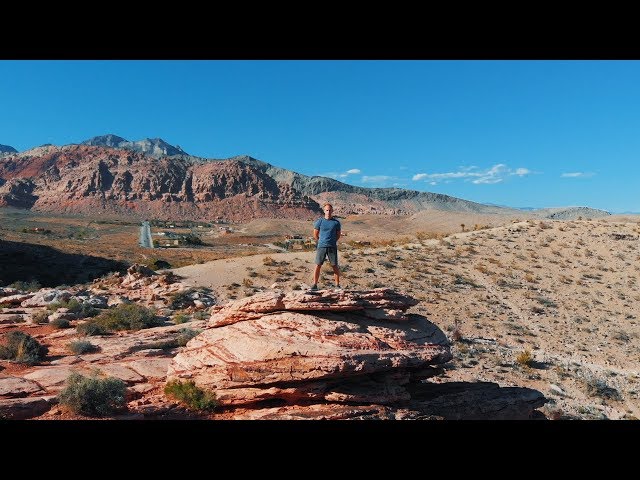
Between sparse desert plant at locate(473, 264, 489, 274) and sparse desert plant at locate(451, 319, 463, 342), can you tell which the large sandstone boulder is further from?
sparse desert plant at locate(473, 264, 489, 274)

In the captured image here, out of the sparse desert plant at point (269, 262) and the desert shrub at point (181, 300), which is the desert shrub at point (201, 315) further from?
the sparse desert plant at point (269, 262)

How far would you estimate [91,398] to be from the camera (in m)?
7.12

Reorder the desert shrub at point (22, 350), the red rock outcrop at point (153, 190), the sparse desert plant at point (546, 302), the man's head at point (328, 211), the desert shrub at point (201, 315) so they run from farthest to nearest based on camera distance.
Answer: the red rock outcrop at point (153, 190) < the sparse desert plant at point (546, 302) < the desert shrub at point (201, 315) < the desert shrub at point (22, 350) < the man's head at point (328, 211)

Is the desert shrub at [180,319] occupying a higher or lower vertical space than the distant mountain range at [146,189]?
lower

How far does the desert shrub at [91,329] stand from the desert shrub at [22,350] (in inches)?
96.5

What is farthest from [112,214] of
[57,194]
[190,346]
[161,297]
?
[190,346]

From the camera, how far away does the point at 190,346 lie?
27.9 feet

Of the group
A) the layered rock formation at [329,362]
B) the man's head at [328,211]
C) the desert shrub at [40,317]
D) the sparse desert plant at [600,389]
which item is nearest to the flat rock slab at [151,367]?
the layered rock formation at [329,362]

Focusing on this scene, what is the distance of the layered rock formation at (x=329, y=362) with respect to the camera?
700cm

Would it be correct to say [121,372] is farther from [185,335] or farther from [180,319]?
[180,319]

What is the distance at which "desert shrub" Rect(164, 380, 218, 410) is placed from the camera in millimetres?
7277

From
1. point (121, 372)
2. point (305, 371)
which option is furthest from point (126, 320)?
point (305, 371)
